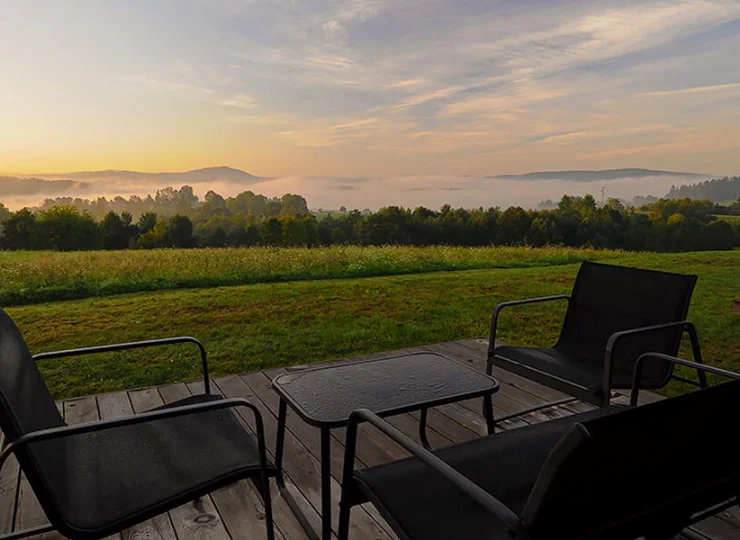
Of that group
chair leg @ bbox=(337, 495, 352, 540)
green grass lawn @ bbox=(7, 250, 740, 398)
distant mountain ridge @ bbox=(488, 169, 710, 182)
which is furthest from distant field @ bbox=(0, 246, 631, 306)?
chair leg @ bbox=(337, 495, 352, 540)

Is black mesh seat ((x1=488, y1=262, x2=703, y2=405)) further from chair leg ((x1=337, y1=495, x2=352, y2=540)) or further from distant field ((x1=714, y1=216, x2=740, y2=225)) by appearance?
distant field ((x1=714, y1=216, x2=740, y2=225))

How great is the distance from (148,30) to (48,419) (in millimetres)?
6816

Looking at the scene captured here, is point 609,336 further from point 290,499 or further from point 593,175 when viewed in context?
point 593,175

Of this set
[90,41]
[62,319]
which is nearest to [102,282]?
[62,319]

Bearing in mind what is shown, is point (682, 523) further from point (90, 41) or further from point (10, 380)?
point (90, 41)

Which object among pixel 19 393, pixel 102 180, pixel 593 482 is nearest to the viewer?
pixel 593 482

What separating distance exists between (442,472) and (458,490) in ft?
1.06

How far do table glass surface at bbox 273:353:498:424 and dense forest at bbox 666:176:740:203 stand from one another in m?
13.0

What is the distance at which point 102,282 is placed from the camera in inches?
278

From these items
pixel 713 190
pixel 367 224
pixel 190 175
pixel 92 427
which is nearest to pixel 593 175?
pixel 713 190

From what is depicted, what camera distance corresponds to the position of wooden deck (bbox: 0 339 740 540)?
1703 millimetres

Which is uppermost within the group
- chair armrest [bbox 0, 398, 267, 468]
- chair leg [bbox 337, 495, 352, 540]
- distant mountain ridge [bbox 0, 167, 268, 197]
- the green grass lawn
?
distant mountain ridge [bbox 0, 167, 268, 197]

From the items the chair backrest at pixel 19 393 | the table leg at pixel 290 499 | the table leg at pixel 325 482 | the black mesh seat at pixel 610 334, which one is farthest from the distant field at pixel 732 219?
the chair backrest at pixel 19 393

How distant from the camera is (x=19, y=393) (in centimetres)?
132
